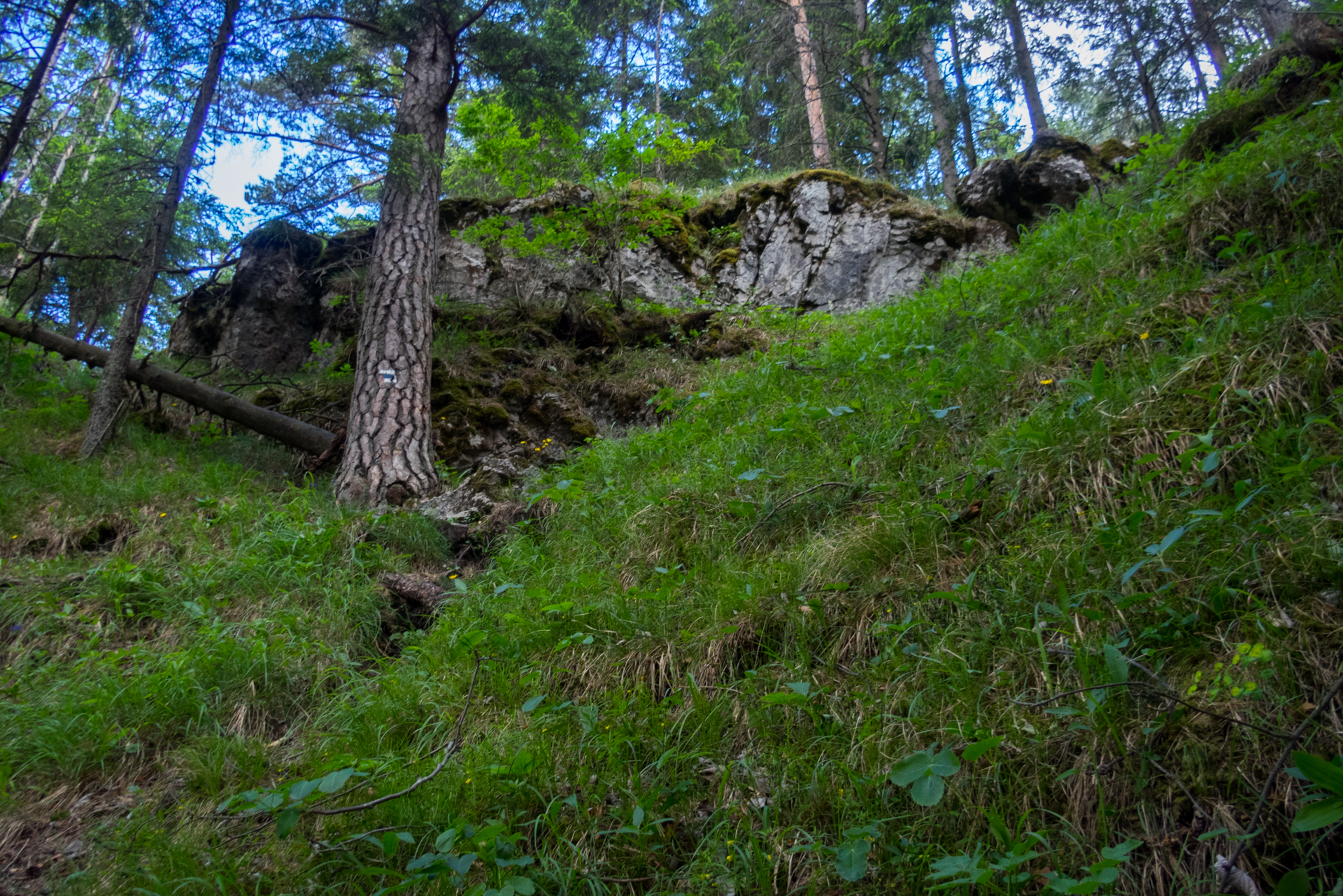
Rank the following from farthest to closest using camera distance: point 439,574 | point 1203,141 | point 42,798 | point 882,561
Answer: point 1203,141 < point 439,574 < point 882,561 < point 42,798

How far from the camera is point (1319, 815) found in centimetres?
115

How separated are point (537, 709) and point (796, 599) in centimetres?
115

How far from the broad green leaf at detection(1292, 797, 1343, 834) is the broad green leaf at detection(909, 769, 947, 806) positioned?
65 cm

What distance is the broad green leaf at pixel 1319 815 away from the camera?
44.1 inches

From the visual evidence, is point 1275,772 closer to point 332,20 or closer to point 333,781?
point 333,781

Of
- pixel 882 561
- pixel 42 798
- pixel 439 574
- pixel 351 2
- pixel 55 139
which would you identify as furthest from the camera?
pixel 55 139

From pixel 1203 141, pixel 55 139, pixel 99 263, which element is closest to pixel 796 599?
pixel 1203 141

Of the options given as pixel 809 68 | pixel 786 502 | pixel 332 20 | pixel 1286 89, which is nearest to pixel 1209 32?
pixel 1286 89

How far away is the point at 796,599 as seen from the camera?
2.56 m

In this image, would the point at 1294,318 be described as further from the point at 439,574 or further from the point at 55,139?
the point at 55,139

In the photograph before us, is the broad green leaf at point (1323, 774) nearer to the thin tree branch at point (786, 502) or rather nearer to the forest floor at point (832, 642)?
the forest floor at point (832, 642)

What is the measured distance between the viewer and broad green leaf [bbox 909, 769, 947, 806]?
1.50 meters

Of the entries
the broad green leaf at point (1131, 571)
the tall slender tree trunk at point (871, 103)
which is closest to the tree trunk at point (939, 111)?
the tall slender tree trunk at point (871, 103)

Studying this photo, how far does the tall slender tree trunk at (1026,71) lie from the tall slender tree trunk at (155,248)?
11.1 meters
